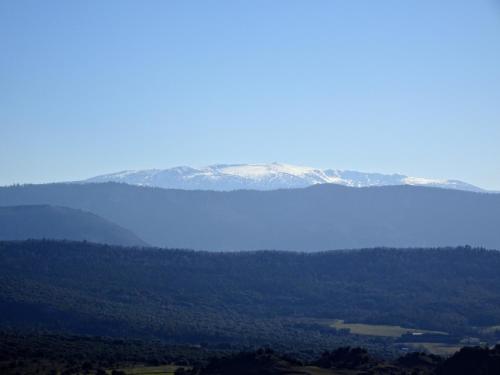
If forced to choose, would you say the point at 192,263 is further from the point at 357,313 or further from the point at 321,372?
the point at 321,372

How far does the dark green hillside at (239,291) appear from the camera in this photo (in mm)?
132000

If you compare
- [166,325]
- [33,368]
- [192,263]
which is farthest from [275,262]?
[33,368]

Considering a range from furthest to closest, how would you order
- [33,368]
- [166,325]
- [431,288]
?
[431,288] → [166,325] → [33,368]

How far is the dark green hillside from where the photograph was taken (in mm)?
132000

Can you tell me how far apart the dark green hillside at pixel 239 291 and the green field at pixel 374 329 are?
7.85ft

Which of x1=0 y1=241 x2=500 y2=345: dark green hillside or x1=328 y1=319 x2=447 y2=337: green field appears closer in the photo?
x1=328 y1=319 x2=447 y2=337: green field

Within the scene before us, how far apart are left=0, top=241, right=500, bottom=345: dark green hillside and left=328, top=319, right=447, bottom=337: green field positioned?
94.2 inches

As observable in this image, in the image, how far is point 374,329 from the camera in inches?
5325

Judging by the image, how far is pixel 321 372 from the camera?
245 ft

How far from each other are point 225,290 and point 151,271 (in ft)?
48.8

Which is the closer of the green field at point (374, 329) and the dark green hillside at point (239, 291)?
the green field at point (374, 329)

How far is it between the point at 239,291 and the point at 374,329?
31.6 meters

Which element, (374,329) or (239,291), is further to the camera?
(239,291)

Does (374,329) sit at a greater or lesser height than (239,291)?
lesser
